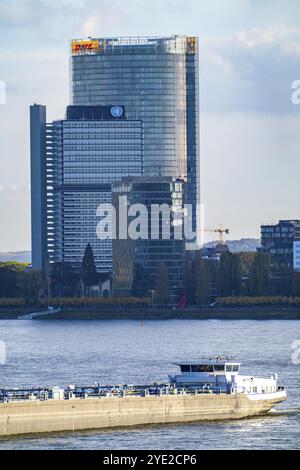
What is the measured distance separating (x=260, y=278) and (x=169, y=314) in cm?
1260

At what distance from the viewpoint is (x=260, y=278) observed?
190 metres

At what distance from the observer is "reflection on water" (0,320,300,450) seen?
5912 centimetres

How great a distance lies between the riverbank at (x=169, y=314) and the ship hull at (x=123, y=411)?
109402 mm

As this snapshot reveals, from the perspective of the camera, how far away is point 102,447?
5750cm

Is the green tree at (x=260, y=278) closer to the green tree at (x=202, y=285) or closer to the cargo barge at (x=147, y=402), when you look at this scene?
the green tree at (x=202, y=285)

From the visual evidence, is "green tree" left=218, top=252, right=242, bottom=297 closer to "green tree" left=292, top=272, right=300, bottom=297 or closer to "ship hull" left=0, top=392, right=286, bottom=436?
"green tree" left=292, top=272, right=300, bottom=297

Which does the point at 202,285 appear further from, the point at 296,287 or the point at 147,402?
the point at 147,402

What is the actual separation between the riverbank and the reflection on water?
7.81 meters

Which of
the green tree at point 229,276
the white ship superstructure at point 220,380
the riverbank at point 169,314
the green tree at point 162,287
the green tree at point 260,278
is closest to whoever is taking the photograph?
the white ship superstructure at point 220,380

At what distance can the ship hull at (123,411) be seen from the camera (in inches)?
2338

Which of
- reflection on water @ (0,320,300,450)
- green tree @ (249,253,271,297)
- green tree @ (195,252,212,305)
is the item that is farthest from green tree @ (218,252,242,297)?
reflection on water @ (0,320,300,450)

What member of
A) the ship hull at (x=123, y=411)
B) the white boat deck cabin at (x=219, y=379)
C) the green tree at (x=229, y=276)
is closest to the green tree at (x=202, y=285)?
the green tree at (x=229, y=276)

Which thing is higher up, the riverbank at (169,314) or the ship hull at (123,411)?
the ship hull at (123,411)
